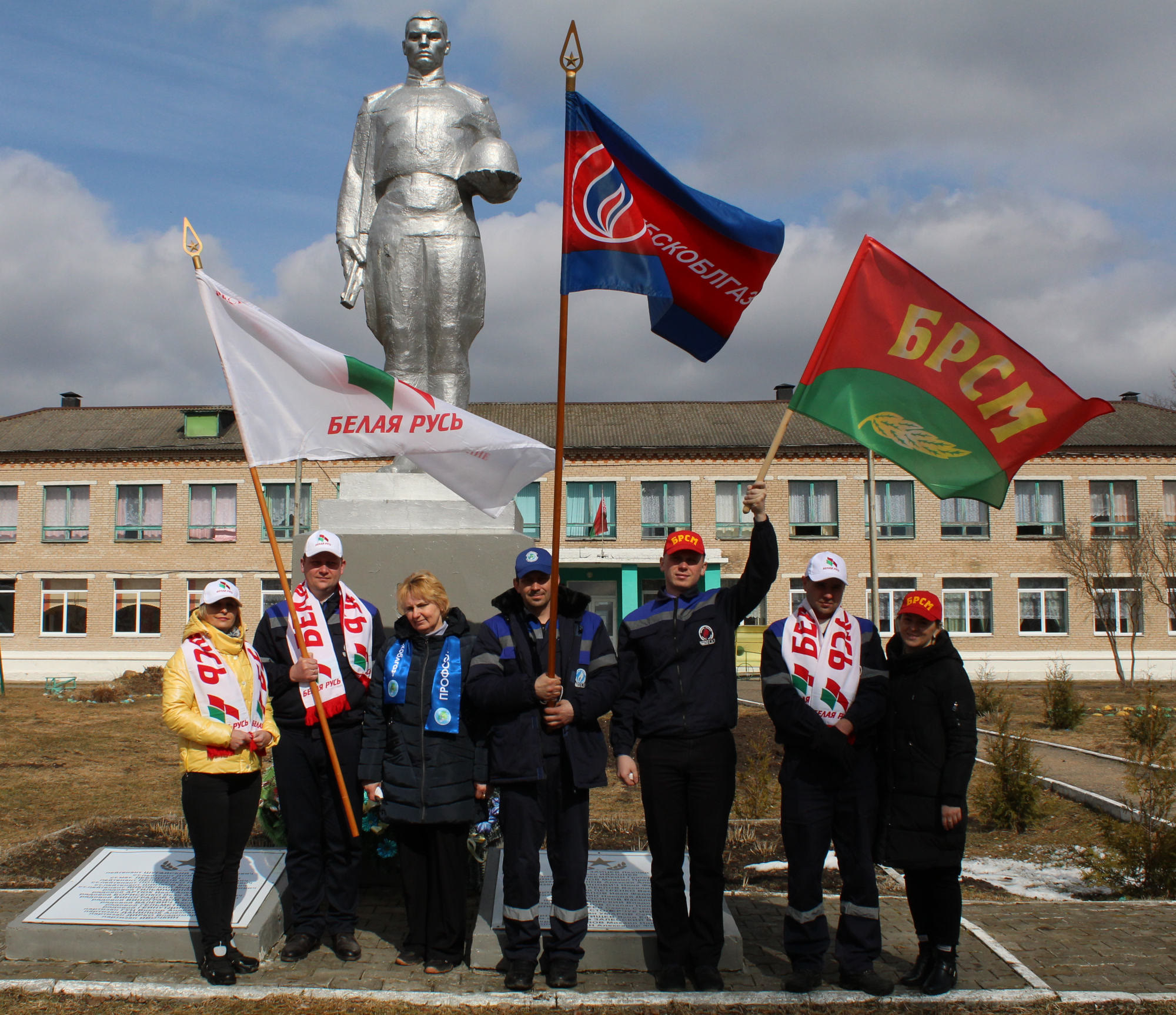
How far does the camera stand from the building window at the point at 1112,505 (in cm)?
3247

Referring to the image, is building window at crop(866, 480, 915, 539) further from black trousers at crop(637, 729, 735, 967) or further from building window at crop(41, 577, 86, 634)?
black trousers at crop(637, 729, 735, 967)

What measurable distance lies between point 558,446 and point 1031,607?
31.1 metres

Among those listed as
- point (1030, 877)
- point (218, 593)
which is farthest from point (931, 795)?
point (1030, 877)

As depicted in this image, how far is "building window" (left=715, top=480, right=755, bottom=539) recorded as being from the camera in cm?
3209

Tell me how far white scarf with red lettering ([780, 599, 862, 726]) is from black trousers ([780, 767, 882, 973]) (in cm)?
28

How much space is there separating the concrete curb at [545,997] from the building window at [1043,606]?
1165 inches

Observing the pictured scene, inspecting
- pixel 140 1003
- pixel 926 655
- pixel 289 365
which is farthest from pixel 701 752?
pixel 289 365

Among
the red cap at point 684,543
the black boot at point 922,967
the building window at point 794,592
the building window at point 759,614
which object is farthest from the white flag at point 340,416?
the building window at point 794,592

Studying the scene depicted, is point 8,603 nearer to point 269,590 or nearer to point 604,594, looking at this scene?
point 269,590

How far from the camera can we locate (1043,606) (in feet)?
104

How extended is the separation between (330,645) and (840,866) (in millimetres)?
2605

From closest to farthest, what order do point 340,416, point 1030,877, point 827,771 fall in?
point 827,771 → point 340,416 → point 1030,877

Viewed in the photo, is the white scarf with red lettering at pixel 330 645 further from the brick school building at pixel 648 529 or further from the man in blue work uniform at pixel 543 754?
the brick school building at pixel 648 529

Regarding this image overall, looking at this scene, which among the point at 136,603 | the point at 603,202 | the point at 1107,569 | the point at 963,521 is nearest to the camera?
the point at 603,202
